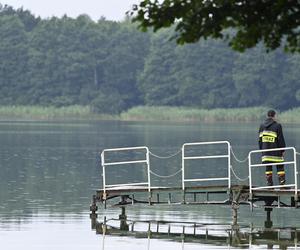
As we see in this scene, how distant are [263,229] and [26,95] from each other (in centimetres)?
11764

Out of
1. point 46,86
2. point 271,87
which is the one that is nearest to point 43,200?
point 271,87

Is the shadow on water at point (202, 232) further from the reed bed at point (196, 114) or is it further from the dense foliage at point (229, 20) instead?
the reed bed at point (196, 114)

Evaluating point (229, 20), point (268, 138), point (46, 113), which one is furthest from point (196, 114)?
point (229, 20)

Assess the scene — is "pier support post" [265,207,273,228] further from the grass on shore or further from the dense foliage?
the grass on shore

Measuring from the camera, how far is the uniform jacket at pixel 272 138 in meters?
26.9

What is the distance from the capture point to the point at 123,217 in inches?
1125

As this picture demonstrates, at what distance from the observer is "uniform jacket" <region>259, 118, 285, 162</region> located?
2692 cm

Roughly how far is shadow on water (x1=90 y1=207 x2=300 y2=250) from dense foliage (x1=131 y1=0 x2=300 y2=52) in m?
8.36

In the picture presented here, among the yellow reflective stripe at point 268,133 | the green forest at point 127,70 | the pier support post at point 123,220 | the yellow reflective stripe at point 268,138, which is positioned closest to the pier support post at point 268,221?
the yellow reflective stripe at point 268,138

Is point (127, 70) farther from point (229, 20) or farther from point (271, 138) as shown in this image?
point (229, 20)

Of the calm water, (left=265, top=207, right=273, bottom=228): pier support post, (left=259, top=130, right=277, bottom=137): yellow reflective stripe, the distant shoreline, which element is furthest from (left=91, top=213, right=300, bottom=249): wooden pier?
the distant shoreline

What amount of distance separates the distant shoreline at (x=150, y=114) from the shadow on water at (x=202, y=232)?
8684 centimetres

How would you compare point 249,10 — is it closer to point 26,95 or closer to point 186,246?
point 186,246

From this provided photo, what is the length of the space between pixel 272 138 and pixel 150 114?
9879 centimetres
